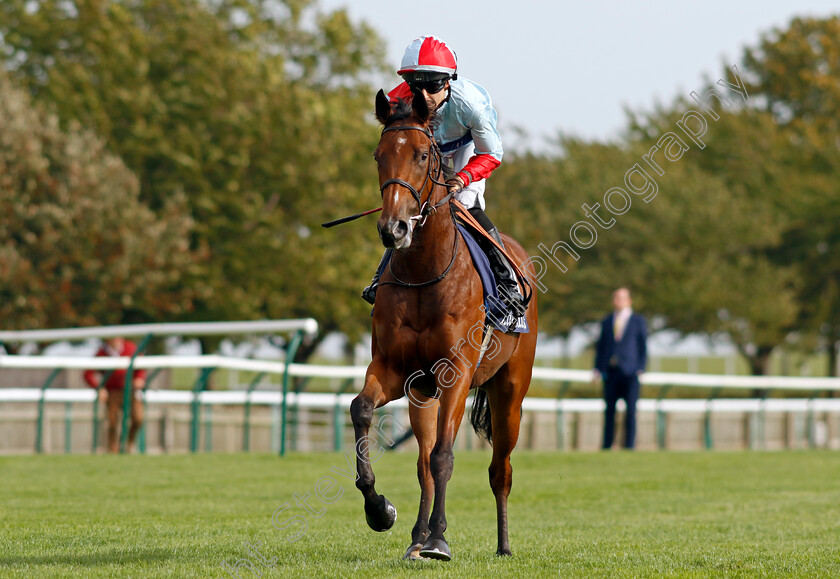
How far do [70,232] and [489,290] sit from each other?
75.2ft

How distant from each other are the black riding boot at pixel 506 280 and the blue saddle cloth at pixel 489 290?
5cm

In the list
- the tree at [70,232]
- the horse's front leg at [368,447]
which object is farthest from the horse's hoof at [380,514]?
the tree at [70,232]

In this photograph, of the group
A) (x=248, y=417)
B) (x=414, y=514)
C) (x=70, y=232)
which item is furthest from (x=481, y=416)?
(x=70, y=232)

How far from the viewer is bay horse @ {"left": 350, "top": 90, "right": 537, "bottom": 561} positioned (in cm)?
584

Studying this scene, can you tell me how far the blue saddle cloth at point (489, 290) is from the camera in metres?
6.64

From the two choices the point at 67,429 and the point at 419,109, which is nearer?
the point at 419,109

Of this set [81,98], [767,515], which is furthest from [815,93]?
[767,515]

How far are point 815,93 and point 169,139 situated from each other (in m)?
22.8

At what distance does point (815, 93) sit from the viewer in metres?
40.6

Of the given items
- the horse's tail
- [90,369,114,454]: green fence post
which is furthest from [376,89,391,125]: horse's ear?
[90,369,114,454]: green fence post

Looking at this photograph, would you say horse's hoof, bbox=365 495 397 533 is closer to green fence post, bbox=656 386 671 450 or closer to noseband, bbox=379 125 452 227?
noseband, bbox=379 125 452 227

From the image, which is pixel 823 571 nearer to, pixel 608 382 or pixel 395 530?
pixel 395 530

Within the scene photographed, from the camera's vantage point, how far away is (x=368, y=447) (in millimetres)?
5938

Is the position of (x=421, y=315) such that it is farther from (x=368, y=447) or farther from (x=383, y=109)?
(x=383, y=109)
